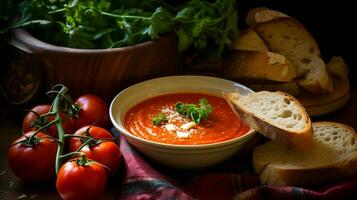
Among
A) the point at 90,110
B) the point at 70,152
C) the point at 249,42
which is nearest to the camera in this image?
the point at 70,152

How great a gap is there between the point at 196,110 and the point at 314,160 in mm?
481

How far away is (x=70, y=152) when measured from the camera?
6.49 feet

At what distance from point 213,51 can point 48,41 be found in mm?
754

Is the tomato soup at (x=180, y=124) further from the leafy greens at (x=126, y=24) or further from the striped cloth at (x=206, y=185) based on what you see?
the leafy greens at (x=126, y=24)

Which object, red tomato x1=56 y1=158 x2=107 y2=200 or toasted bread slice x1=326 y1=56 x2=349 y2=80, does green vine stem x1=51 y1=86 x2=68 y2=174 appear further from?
toasted bread slice x1=326 y1=56 x2=349 y2=80

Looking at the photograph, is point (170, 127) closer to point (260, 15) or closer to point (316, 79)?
point (316, 79)

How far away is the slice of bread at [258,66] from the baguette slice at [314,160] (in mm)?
341

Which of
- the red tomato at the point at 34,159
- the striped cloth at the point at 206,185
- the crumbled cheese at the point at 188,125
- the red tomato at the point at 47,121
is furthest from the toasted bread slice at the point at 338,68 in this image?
the red tomato at the point at 34,159

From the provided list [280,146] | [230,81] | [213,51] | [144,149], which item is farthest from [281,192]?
[213,51]

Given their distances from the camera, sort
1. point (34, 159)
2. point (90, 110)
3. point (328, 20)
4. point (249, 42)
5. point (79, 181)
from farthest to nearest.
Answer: point (328, 20)
point (249, 42)
point (90, 110)
point (34, 159)
point (79, 181)

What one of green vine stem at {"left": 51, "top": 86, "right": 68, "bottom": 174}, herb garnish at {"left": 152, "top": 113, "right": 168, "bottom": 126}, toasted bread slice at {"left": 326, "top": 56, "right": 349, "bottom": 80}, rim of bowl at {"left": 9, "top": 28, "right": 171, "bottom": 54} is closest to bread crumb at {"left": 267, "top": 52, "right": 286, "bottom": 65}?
toasted bread slice at {"left": 326, "top": 56, "right": 349, "bottom": 80}

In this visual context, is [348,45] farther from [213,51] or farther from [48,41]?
[48,41]

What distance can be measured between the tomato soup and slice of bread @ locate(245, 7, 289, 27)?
51cm

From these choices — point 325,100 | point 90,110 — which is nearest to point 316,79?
point 325,100
